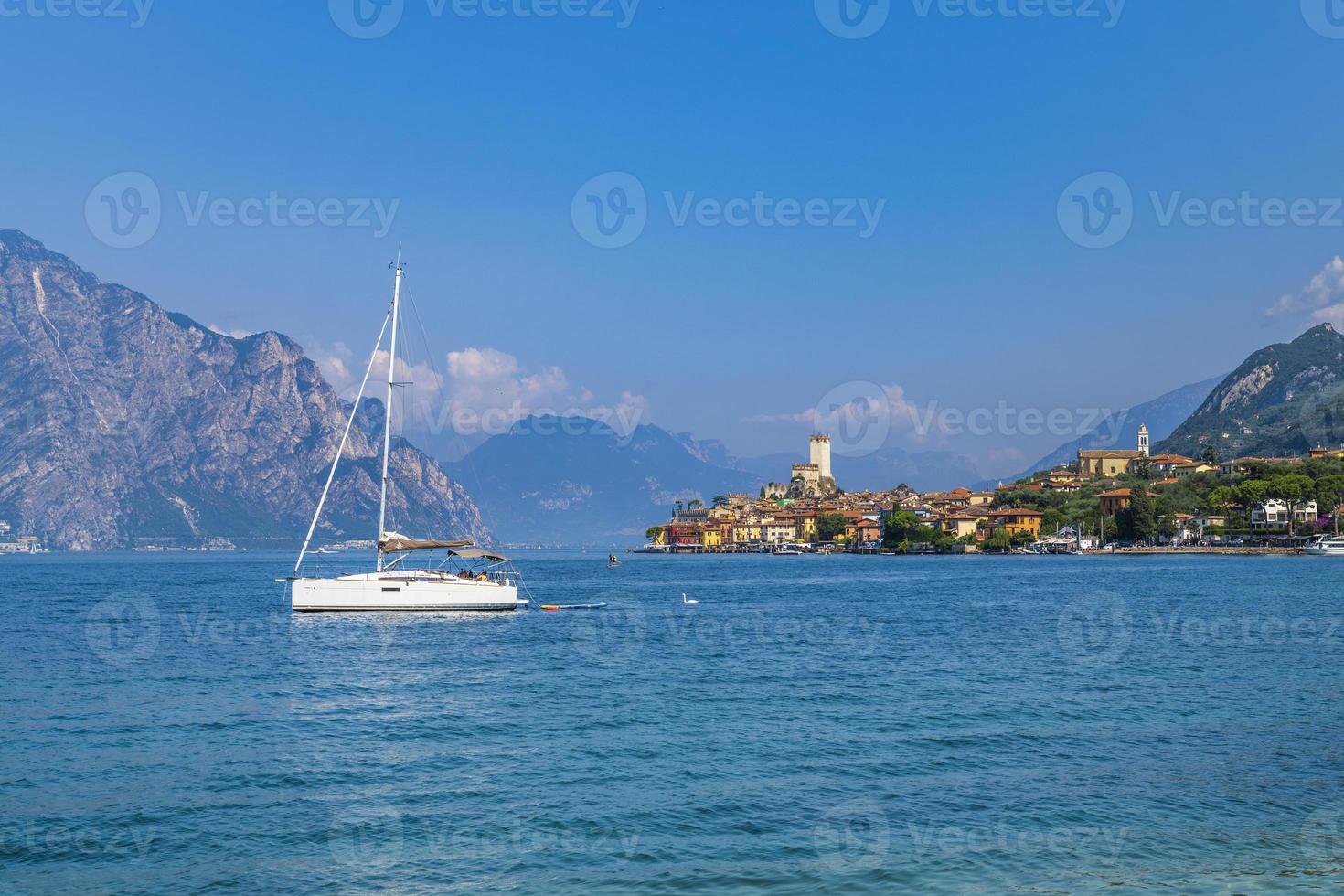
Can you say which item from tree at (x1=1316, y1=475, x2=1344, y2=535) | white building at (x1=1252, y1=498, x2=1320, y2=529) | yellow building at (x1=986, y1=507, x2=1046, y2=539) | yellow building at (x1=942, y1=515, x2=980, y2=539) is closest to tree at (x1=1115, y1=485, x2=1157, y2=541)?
white building at (x1=1252, y1=498, x2=1320, y2=529)

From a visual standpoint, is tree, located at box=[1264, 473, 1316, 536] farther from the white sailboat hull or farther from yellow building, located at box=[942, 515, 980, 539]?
the white sailboat hull

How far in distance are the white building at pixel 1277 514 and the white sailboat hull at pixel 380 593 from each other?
127 meters

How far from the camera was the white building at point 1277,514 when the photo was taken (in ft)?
457

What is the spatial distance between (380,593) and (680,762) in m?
35.0

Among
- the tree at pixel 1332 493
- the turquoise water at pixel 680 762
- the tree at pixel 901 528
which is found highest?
the tree at pixel 1332 493

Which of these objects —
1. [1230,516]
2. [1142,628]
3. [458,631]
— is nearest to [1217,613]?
[1142,628]

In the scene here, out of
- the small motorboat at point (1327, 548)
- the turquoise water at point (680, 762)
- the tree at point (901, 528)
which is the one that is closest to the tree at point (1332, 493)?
the small motorboat at point (1327, 548)

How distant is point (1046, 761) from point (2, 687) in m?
28.1

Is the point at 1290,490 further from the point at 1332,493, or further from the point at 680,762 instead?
the point at 680,762

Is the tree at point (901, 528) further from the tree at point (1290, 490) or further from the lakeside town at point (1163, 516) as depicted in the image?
the tree at point (1290, 490)

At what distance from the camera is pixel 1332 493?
440 ft

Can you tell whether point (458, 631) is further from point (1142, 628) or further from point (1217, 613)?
point (1217, 613)

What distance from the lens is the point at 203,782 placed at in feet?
61.8

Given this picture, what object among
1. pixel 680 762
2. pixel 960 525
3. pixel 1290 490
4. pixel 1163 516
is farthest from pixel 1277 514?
pixel 680 762
